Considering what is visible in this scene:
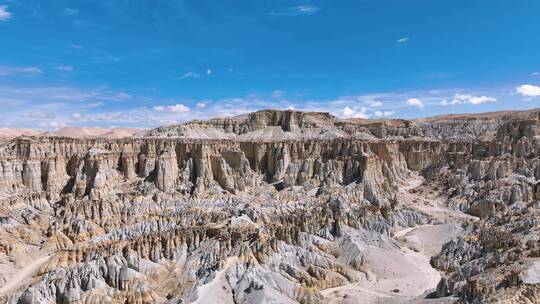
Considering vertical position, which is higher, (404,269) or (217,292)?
(217,292)

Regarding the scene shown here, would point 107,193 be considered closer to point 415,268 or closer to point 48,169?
point 48,169

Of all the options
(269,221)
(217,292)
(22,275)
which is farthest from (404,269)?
(22,275)

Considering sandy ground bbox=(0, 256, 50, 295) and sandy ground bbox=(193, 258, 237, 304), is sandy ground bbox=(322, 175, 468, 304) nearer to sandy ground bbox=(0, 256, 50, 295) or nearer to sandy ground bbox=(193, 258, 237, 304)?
sandy ground bbox=(193, 258, 237, 304)

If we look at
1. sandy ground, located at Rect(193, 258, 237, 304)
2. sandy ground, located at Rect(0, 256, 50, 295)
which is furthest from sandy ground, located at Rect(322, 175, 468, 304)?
sandy ground, located at Rect(0, 256, 50, 295)

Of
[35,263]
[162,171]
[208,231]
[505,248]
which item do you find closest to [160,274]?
[208,231]

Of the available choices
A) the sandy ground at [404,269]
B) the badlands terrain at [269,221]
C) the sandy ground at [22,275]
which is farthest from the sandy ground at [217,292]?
the sandy ground at [22,275]

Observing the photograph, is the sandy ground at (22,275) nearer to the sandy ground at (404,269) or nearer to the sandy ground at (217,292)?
the sandy ground at (217,292)

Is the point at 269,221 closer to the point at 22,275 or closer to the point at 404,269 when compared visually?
the point at 404,269
